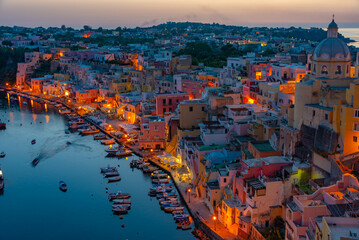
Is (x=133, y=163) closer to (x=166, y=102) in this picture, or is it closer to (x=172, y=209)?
(x=172, y=209)

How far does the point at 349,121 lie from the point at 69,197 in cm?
→ 1456

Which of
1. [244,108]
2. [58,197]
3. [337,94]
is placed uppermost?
[337,94]

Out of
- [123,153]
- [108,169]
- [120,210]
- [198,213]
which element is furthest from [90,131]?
[198,213]

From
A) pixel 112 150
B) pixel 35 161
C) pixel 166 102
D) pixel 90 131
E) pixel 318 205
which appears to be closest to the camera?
pixel 318 205

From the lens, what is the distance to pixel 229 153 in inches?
854

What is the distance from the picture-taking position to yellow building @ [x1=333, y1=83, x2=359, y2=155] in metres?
16.5

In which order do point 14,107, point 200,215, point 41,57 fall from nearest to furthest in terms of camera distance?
1. point 200,215
2. point 14,107
3. point 41,57

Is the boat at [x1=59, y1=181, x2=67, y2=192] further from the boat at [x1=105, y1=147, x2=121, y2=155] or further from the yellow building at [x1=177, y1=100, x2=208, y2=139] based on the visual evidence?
the yellow building at [x1=177, y1=100, x2=208, y2=139]

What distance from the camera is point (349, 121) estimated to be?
54.9 ft

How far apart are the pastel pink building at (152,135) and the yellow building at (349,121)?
14501 millimetres

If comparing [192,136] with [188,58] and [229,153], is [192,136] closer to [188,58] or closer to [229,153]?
[229,153]

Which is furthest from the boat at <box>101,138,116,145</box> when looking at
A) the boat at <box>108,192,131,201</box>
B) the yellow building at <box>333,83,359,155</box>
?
the yellow building at <box>333,83,359,155</box>

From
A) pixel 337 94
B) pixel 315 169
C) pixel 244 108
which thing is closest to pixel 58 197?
pixel 244 108

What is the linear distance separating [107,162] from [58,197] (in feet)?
17.6
